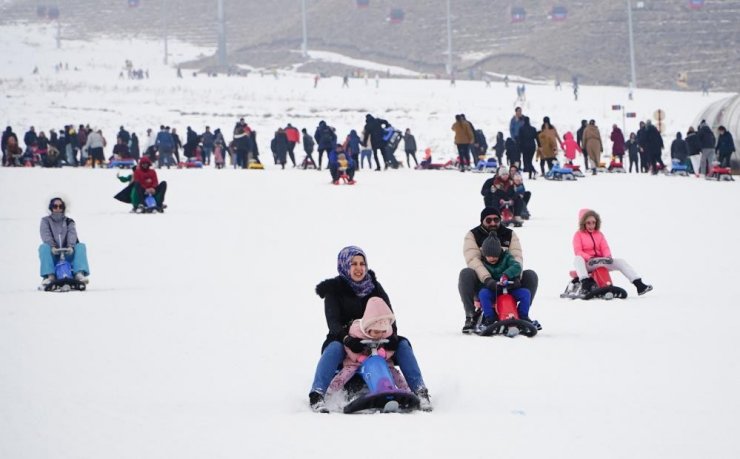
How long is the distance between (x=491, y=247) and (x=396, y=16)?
4534 inches

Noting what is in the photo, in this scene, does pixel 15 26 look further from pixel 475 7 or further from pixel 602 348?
pixel 602 348

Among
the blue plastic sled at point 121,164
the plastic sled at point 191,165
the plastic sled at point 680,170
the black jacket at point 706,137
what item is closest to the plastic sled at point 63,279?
the black jacket at point 706,137

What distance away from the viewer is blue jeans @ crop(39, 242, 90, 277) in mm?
15070

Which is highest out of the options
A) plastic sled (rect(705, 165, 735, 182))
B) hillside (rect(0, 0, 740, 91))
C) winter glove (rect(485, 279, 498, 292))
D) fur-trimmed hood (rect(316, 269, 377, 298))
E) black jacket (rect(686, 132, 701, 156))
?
hillside (rect(0, 0, 740, 91))

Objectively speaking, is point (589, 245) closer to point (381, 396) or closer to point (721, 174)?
point (381, 396)

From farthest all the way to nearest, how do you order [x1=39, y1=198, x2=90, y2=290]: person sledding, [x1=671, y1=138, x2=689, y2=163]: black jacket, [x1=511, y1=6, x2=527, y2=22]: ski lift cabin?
[x1=511, y1=6, x2=527, y2=22]: ski lift cabin, [x1=671, y1=138, x2=689, y2=163]: black jacket, [x1=39, y1=198, x2=90, y2=290]: person sledding

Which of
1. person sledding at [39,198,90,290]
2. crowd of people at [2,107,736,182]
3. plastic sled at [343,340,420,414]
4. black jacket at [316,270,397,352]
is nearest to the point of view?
plastic sled at [343,340,420,414]

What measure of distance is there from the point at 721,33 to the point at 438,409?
336 ft

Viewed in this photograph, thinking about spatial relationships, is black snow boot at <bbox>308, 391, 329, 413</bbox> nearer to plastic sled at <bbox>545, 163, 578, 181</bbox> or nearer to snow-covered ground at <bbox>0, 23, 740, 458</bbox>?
snow-covered ground at <bbox>0, 23, 740, 458</bbox>

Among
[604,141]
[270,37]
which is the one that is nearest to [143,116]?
[604,141]

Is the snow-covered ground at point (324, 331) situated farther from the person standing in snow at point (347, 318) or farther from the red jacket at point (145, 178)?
the red jacket at point (145, 178)

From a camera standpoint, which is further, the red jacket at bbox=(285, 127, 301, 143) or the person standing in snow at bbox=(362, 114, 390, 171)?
the red jacket at bbox=(285, 127, 301, 143)

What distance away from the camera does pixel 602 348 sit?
1062 centimetres

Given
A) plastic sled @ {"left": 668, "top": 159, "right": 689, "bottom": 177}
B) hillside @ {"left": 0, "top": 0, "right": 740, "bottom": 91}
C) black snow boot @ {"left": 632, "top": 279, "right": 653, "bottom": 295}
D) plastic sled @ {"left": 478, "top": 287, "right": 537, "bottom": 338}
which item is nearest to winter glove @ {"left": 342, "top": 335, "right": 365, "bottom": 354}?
plastic sled @ {"left": 478, "top": 287, "right": 537, "bottom": 338}
